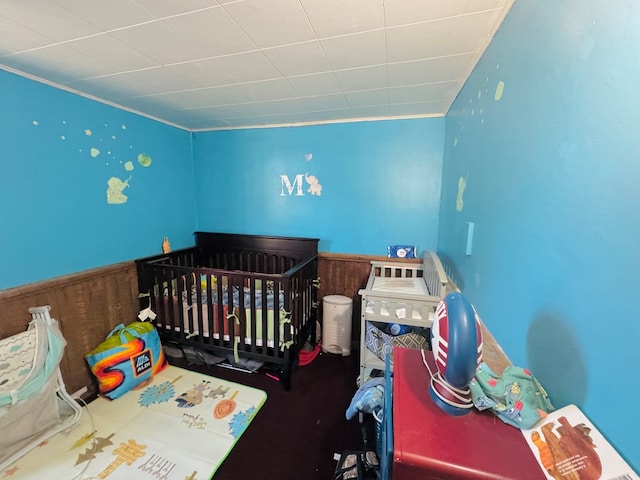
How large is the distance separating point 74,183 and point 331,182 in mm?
2085

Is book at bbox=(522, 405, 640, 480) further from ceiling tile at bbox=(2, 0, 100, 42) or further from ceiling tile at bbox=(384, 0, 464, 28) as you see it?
ceiling tile at bbox=(2, 0, 100, 42)

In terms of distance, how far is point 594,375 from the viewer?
545mm

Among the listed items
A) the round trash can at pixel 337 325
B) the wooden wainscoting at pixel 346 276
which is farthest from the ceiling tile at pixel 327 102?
the round trash can at pixel 337 325

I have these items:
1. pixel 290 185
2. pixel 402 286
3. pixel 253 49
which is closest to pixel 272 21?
pixel 253 49

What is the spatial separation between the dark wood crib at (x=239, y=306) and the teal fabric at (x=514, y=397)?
1.46 metres

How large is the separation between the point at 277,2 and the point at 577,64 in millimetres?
1040

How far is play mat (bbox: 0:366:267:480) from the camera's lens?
4.70 ft

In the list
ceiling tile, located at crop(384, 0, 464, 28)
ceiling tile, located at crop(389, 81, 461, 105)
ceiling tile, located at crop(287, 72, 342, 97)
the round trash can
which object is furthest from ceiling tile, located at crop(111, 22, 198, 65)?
the round trash can

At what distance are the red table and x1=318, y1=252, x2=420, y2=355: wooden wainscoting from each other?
2026 mm

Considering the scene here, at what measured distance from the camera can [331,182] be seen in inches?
105

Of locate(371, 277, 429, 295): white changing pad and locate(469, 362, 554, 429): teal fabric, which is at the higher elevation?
locate(469, 362, 554, 429): teal fabric

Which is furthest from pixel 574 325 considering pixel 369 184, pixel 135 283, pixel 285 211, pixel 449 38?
pixel 135 283

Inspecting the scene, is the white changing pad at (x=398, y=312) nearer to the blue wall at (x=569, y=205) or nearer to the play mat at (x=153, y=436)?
the blue wall at (x=569, y=205)

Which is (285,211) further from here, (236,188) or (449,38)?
(449,38)
